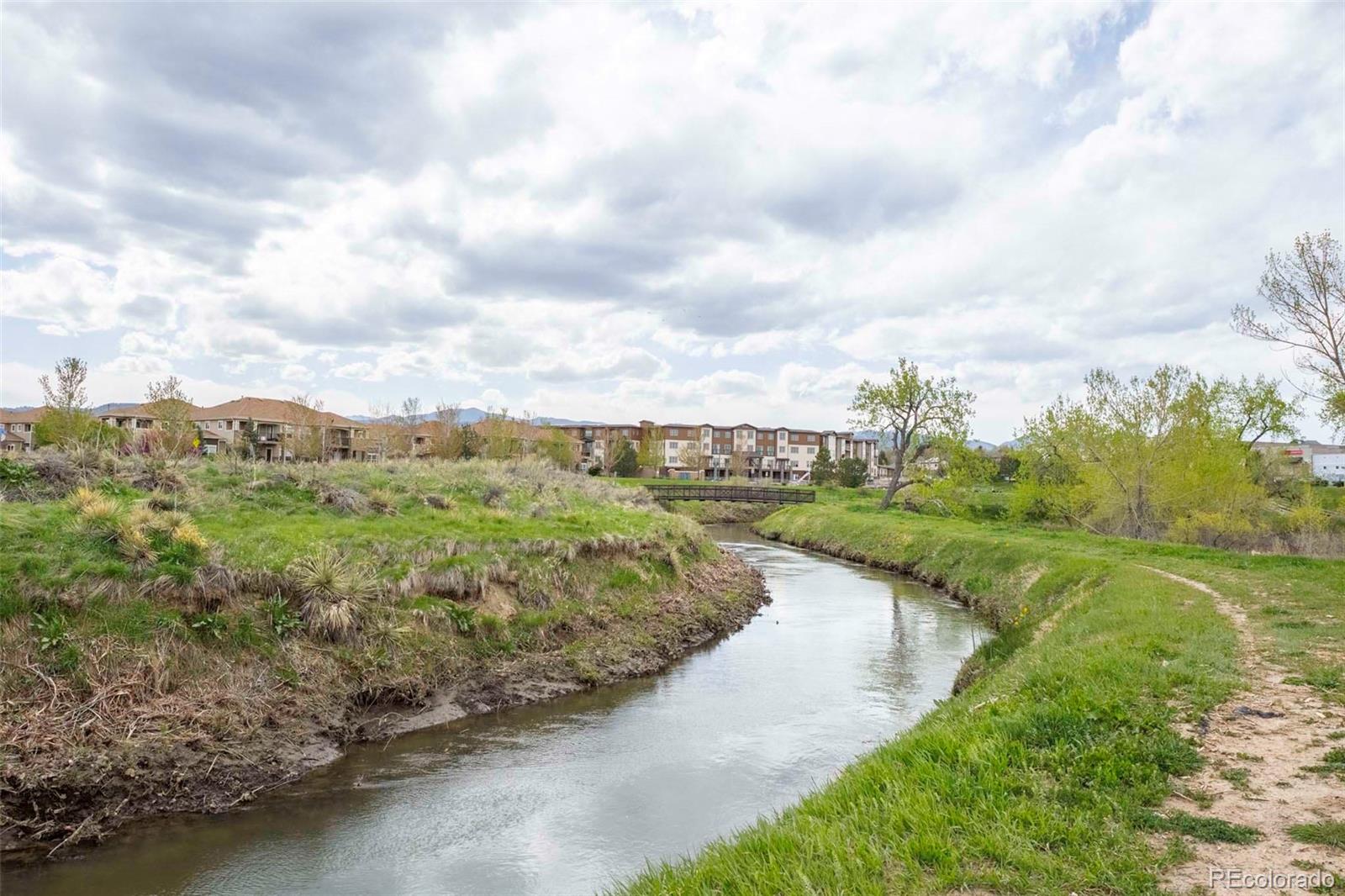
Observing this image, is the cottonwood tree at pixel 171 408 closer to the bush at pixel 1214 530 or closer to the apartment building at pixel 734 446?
the bush at pixel 1214 530

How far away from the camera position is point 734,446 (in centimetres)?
13600

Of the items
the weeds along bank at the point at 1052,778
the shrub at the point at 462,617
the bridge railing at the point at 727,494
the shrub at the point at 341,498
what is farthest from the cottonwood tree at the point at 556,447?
the weeds along bank at the point at 1052,778

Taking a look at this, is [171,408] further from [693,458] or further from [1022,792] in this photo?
[693,458]

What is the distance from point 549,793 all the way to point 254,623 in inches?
221

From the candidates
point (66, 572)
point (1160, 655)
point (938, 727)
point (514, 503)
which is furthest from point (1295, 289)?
point (66, 572)

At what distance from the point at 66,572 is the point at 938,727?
40.6 feet

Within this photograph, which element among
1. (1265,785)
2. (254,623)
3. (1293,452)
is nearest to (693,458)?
(1293,452)

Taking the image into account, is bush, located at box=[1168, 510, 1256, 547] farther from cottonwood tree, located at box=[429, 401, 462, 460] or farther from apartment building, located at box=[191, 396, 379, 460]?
apartment building, located at box=[191, 396, 379, 460]

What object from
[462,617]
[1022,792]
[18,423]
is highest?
[18,423]

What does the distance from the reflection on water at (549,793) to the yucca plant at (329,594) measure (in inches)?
86.4

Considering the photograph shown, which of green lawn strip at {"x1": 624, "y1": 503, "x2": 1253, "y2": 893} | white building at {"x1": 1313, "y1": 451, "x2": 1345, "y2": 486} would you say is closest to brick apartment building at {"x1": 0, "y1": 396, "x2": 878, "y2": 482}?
green lawn strip at {"x1": 624, "y1": 503, "x2": 1253, "y2": 893}

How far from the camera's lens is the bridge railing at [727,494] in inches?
2512

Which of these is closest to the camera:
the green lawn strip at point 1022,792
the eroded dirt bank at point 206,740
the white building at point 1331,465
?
the green lawn strip at point 1022,792

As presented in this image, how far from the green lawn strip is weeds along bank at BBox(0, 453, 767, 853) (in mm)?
7247
